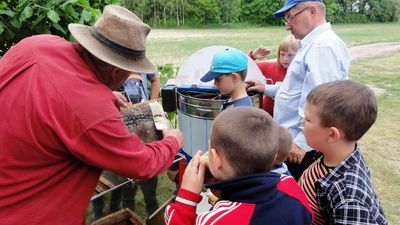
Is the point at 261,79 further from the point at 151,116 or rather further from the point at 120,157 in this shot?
the point at 120,157

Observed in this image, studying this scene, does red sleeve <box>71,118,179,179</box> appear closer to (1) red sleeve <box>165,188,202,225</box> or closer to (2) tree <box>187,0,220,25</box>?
(1) red sleeve <box>165,188,202,225</box>

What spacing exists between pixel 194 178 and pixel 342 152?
0.82m

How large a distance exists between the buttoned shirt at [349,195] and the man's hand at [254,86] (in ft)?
4.57

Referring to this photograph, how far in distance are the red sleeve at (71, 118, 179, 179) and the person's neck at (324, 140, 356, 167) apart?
2.99 ft

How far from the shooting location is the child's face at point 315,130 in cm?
189

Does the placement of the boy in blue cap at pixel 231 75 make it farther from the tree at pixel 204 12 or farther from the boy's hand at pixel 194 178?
the tree at pixel 204 12

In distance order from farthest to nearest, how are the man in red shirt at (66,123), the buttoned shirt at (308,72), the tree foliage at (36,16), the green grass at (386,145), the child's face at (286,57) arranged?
1. the green grass at (386,145)
2. the child's face at (286,57)
3. the tree foliage at (36,16)
4. the buttoned shirt at (308,72)
5. the man in red shirt at (66,123)

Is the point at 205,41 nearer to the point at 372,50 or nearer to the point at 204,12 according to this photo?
the point at 372,50

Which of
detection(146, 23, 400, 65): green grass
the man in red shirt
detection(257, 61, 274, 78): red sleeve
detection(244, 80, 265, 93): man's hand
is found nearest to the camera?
the man in red shirt

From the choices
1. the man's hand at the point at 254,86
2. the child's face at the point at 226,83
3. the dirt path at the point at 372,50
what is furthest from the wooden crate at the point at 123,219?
the dirt path at the point at 372,50

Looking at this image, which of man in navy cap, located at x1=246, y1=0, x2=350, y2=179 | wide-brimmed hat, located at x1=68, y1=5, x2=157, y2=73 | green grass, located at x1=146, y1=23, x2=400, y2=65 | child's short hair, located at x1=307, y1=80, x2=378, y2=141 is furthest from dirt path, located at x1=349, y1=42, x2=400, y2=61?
wide-brimmed hat, located at x1=68, y1=5, x2=157, y2=73

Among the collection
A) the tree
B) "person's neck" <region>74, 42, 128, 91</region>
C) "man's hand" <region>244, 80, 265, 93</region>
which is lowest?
the tree

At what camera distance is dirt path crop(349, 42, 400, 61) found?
668 inches

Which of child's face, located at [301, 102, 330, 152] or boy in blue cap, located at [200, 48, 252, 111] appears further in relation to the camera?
boy in blue cap, located at [200, 48, 252, 111]
